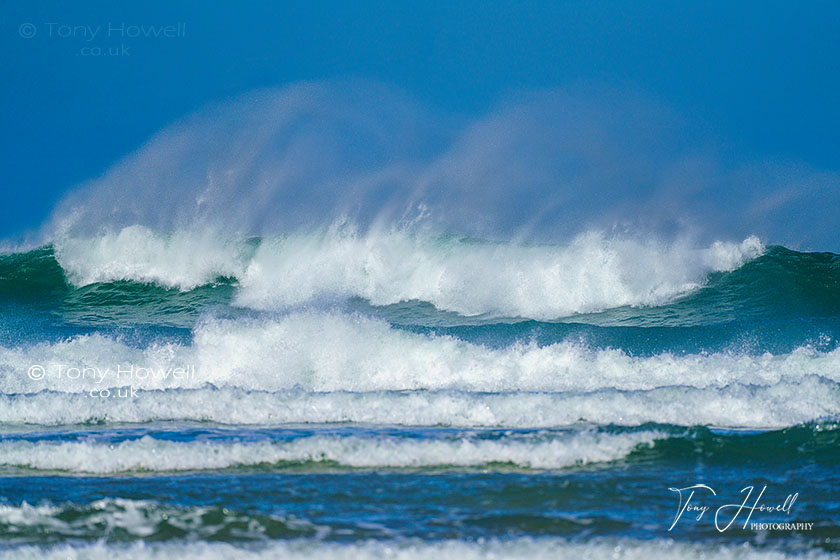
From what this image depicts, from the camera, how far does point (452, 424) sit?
20.0 feet

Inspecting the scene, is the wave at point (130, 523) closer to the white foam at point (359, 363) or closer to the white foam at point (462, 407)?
the white foam at point (462, 407)

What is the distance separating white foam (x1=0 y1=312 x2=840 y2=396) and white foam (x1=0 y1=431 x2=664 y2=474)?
8.31 feet

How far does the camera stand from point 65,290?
1516 cm

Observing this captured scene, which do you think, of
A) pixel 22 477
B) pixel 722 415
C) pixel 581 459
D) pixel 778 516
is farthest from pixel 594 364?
pixel 22 477

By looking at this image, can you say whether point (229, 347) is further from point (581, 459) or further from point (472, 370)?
point (581, 459)

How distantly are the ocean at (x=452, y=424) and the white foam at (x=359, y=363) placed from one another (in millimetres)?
31

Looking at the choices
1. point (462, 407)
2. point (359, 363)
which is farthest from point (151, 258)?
point (462, 407)

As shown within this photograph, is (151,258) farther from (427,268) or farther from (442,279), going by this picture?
(442,279)

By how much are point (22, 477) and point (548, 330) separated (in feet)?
25.2

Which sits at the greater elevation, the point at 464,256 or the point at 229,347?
the point at 464,256

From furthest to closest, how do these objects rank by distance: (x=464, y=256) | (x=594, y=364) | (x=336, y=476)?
(x=464, y=256)
(x=594, y=364)
(x=336, y=476)
